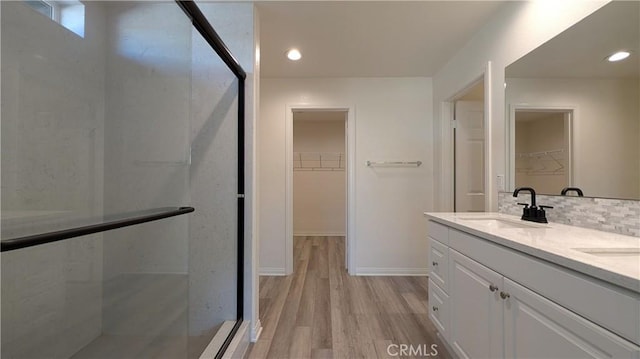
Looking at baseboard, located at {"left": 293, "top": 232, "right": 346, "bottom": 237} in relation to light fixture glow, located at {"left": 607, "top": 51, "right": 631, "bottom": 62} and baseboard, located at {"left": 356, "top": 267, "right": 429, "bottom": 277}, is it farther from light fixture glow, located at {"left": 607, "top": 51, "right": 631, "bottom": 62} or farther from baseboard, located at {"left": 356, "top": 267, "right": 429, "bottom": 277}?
light fixture glow, located at {"left": 607, "top": 51, "right": 631, "bottom": 62}

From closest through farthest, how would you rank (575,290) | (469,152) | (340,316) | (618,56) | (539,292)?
(575,290)
(539,292)
(618,56)
(340,316)
(469,152)

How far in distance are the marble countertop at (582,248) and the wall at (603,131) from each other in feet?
0.74

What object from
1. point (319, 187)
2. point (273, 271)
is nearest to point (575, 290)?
point (273, 271)

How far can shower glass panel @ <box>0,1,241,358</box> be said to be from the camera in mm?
→ 1561

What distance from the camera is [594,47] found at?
1.25 m

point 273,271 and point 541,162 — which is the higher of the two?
point 541,162

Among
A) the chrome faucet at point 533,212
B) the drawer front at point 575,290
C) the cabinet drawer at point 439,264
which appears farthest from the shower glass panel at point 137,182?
the chrome faucet at point 533,212

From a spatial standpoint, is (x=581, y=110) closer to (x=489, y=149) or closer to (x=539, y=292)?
(x=489, y=149)

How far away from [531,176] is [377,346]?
150 cm

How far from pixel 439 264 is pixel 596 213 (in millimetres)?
803

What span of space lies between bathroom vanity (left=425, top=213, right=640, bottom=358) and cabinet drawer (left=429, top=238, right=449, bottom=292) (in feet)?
0.04

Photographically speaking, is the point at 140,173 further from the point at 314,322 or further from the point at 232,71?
the point at 314,322

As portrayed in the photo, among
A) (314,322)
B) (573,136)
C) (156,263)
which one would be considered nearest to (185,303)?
(156,263)

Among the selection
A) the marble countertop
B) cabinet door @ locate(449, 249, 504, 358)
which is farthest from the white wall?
cabinet door @ locate(449, 249, 504, 358)
